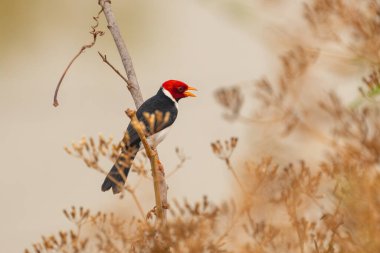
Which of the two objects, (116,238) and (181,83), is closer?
(116,238)

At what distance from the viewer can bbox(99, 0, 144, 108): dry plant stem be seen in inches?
168

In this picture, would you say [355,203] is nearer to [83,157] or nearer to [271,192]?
[271,192]

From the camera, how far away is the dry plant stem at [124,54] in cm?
428

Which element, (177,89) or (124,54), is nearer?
(124,54)

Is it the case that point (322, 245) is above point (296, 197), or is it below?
below

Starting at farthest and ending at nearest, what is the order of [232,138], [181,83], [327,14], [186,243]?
1. [181,83]
2. [327,14]
3. [232,138]
4. [186,243]

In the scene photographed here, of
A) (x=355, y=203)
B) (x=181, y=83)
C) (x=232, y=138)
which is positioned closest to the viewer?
(x=355, y=203)

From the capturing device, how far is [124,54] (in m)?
4.31

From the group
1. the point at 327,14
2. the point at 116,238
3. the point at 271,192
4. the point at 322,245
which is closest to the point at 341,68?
the point at 327,14

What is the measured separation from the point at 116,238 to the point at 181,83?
11.9 ft

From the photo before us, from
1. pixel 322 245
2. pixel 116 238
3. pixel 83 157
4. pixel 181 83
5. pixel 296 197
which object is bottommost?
pixel 322 245

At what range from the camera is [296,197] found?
11.7 ft

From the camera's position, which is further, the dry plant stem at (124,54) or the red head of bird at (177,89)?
the red head of bird at (177,89)

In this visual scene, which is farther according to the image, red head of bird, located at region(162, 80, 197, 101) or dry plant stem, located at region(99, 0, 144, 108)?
red head of bird, located at region(162, 80, 197, 101)
